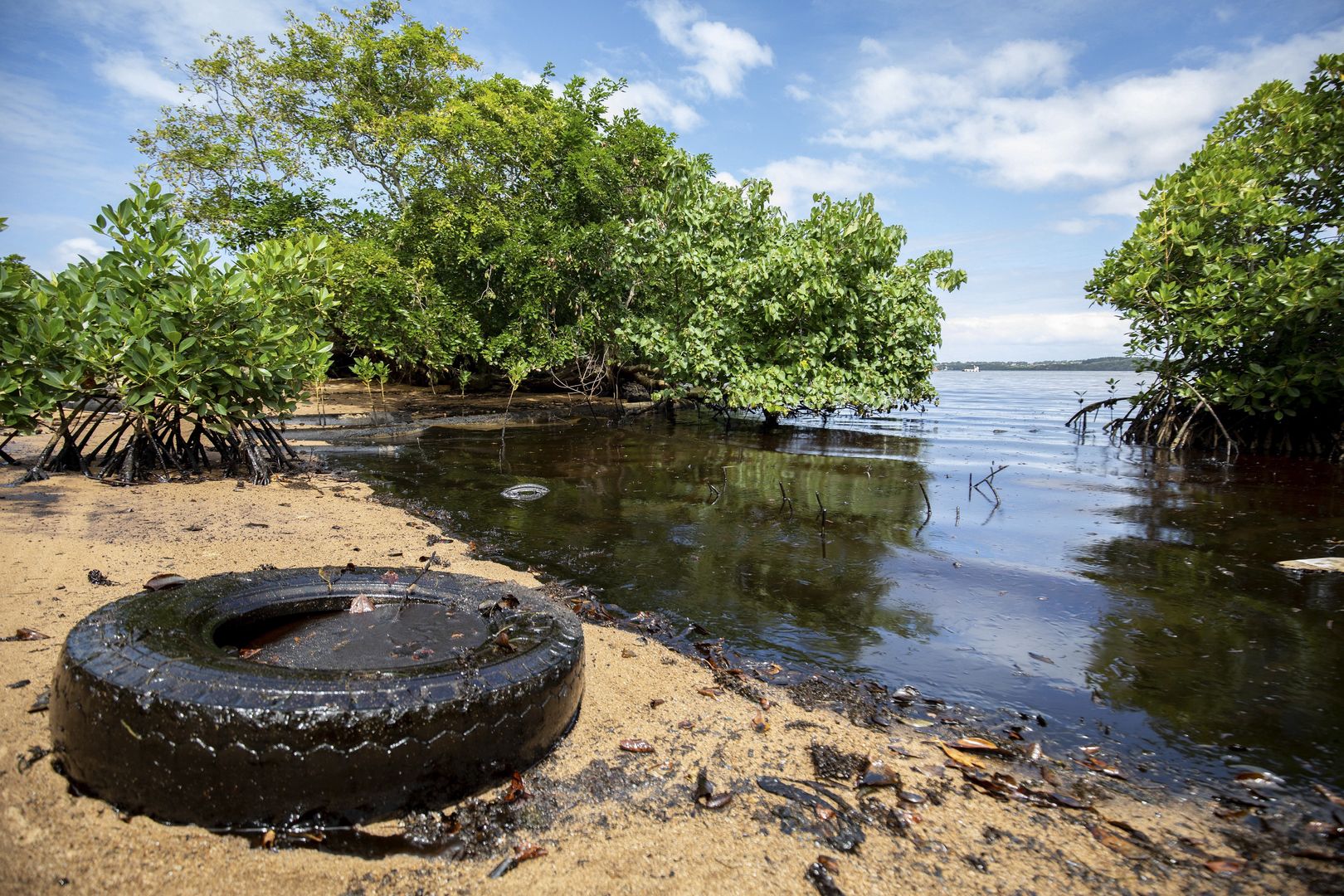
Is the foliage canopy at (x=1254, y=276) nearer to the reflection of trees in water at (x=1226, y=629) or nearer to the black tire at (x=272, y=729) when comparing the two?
the reflection of trees in water at (x=1226, y=629)

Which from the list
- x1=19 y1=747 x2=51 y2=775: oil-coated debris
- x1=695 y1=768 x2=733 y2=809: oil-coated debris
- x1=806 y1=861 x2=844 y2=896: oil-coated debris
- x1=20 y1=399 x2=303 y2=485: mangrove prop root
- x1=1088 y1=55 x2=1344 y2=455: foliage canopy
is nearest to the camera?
x1=806 y1=861 x2=844 y2=896: oil-coated debris

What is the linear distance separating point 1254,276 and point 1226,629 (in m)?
10.5

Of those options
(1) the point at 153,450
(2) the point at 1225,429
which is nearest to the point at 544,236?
(1) the point at 153,450

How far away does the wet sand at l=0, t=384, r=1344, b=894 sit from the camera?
2240 millimetres

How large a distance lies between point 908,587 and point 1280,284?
11.0 meters

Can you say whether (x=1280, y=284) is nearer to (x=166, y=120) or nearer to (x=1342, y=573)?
(x=1342, y=573)

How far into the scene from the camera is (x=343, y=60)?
2073 cm

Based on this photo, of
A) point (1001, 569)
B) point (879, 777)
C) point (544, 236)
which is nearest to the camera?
point (879, 777)

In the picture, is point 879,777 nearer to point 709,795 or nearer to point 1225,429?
point 709,795

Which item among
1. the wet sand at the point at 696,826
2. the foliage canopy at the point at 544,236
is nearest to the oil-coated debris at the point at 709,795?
the wet sand at the point at 696,826

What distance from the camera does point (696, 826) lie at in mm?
2650

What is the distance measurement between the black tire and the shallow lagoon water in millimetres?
2287

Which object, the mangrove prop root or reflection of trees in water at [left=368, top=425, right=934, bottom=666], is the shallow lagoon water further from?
the mangrove prop root

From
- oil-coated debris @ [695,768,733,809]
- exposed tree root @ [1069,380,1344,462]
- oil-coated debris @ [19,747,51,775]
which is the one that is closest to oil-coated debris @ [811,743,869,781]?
oil-coated debris @ [695,768,733,809]
